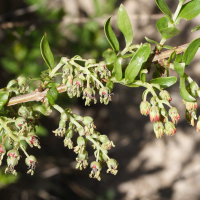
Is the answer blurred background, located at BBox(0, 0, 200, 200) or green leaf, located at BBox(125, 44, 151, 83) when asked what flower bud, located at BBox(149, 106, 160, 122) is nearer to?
green leaf, located at BBox(125, 44, 151, 83)

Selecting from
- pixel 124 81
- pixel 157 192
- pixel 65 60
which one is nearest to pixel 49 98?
pixel 65 60

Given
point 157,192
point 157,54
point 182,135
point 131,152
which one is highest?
point 157,54

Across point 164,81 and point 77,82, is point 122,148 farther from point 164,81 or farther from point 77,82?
point 77,82

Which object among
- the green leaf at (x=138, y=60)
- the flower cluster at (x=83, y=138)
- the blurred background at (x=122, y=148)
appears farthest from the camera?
the blurred background at (x=122, y=148)

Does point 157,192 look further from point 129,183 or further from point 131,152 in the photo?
point 131,152

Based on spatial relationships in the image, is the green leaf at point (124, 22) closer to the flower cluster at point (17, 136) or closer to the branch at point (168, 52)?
the branch at point (168, 52)

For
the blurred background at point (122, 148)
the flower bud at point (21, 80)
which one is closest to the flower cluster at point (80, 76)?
the flower bud at point (21, 80)
